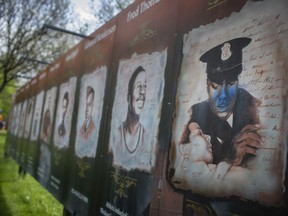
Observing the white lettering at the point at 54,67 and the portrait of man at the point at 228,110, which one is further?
the white lettering at the point at 54,67

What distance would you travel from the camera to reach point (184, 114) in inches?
103

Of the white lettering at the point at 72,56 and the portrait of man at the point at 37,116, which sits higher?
the white lettering at the point at 72,56

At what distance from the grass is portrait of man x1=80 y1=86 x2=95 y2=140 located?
3.00 m

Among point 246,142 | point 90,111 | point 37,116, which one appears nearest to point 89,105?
point 90,111

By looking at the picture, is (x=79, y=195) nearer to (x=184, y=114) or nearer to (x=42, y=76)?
(x=184, y=114)

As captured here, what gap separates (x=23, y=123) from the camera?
10586 millimetres

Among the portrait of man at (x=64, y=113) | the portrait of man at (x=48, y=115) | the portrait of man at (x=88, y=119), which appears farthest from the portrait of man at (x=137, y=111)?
the portrait of man at (x=48, y=115)

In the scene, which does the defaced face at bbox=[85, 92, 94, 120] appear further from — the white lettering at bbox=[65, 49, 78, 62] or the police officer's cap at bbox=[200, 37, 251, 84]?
the police officer's cap at bbox=[200, 37, 251, 84]

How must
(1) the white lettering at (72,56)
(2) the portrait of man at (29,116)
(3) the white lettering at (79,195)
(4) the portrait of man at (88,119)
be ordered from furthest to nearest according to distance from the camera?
(2) the portrait of man at (29,116) → (1) the white lettering at (72,56) → (4) the portrait of man at (88,119) → (3) the white lettering at (79,195)

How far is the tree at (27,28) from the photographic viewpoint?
46.2 ft

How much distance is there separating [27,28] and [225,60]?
14.3m

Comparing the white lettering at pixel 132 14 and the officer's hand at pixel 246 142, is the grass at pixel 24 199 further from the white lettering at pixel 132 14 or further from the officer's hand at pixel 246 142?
the officer's hand at pixel 246 142

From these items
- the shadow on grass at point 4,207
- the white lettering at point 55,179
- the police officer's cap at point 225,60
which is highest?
the police officer's cap at point 225,60

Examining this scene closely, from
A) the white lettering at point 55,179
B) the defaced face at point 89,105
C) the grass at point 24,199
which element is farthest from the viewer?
the grass at point 24,199
